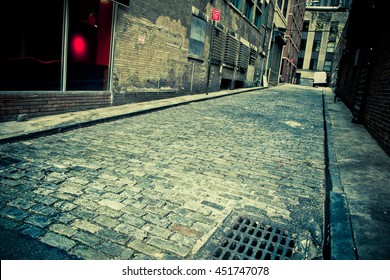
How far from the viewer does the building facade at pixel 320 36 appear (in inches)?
2048

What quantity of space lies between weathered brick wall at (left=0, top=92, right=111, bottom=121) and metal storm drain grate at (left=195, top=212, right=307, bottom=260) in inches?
206

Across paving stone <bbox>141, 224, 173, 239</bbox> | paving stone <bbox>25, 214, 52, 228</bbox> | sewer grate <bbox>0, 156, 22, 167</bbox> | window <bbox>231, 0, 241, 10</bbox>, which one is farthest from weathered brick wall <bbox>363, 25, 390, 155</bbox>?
window <bbox>231, 0, 241, 10</bbox>

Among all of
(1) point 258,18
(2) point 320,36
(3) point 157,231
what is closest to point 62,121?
(3) point 157,231

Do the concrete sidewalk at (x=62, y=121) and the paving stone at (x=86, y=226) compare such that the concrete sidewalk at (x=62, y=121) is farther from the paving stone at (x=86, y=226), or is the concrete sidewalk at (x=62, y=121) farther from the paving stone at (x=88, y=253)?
the paving stone at (x=88, y=253)

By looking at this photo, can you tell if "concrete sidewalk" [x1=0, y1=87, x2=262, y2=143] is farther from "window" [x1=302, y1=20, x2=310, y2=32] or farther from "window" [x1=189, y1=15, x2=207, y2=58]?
"window" [x1=302, y1=20, x2=310, y2=32]

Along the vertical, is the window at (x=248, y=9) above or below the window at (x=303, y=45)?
below

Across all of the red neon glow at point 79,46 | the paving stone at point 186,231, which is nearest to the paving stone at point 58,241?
the paving stone at point 186,231

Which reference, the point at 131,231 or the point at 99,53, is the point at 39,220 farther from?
the point at 99,53

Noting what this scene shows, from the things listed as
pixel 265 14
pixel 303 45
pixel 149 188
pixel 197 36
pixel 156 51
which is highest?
pixel 303 45

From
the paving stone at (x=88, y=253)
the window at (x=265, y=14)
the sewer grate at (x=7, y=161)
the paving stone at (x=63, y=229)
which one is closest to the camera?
the paving stone at (x=88, y=253)

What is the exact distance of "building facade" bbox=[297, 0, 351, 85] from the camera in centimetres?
5203

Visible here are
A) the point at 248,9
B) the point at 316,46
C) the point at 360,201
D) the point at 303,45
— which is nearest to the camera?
the point at 360,201

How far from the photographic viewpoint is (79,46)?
7438 millimetres

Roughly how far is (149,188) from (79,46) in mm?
5470
